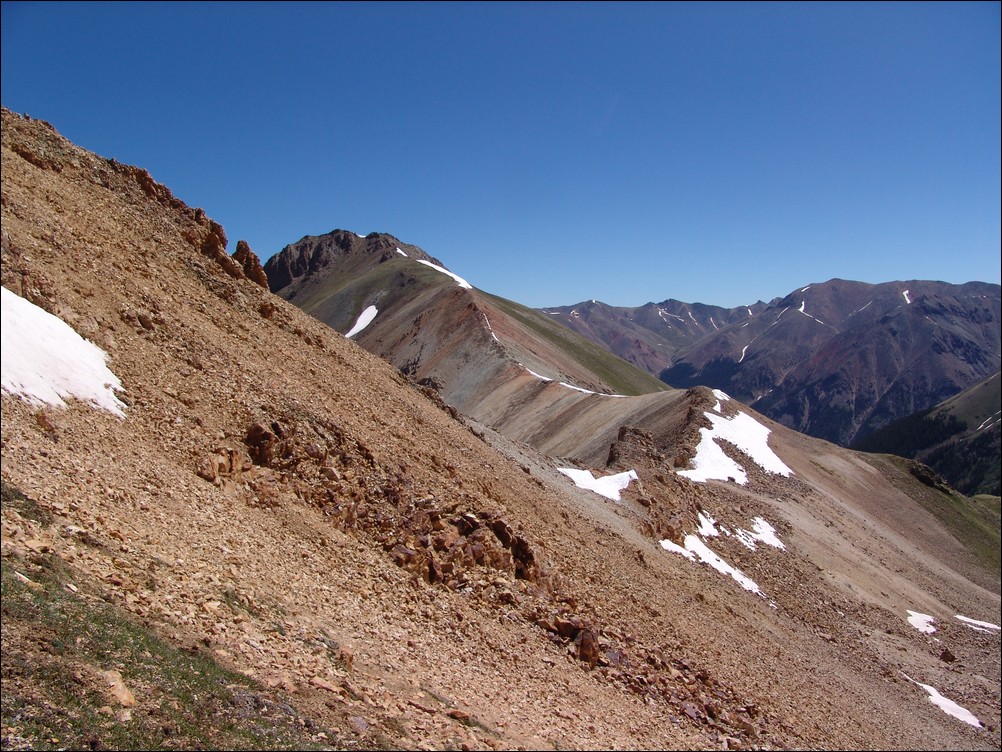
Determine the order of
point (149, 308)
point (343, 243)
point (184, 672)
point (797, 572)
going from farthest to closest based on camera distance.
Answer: point (343, 243) → point (797, 572) → point (149, 308) → point (184, 672)

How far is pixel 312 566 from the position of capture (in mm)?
12250

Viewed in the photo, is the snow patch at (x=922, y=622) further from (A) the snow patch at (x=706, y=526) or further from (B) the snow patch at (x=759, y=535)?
(A) the snow patch at (x=706, y=526)

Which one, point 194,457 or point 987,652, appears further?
point 987,652

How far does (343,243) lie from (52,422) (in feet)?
548

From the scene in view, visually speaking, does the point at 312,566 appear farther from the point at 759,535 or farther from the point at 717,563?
the point at 759,535

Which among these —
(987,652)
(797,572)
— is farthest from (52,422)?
(987,652)

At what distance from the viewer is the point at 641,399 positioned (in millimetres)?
61000

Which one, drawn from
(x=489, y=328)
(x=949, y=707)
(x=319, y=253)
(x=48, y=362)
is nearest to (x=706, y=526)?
(x=949, y=707)

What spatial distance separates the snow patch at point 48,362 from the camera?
1154cm

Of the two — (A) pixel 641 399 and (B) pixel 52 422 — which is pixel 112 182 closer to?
(B) pixel 52 422

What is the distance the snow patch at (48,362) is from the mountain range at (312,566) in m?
0.06

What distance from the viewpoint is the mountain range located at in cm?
803

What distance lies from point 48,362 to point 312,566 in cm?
632

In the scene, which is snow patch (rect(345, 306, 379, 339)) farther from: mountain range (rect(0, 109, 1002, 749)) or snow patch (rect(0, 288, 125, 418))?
snow patch (rect(0, 288, 125, 418))
